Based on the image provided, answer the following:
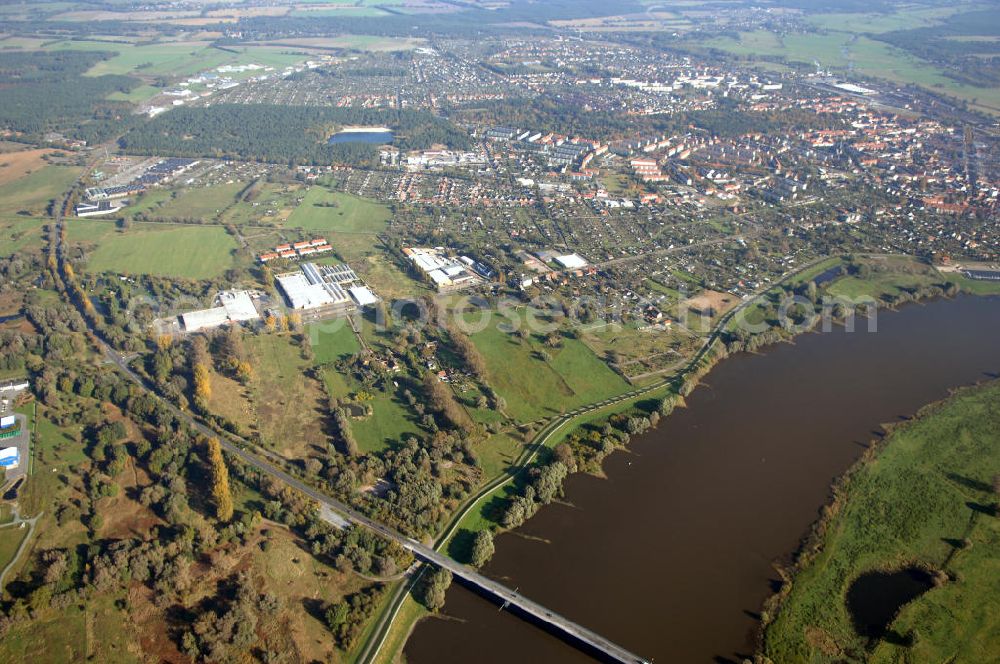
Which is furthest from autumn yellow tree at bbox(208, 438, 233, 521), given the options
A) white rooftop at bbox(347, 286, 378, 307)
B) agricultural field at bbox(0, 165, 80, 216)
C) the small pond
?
agricultural field at bbox(0, 165, 80, 216)

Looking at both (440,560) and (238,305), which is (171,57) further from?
(440,560)

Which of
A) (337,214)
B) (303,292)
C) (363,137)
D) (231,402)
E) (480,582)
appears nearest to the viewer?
(480,582)

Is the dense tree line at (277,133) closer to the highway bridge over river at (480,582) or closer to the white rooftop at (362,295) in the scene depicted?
the white rooftop at (362,295)

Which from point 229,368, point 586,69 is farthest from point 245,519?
point 586,69

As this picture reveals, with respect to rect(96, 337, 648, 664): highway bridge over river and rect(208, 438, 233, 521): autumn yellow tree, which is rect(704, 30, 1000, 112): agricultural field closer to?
rect(96, 337, 648, 664): highway bridge over river

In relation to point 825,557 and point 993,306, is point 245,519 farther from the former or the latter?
point 993,306

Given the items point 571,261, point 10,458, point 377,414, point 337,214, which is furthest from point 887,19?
point 10,458
